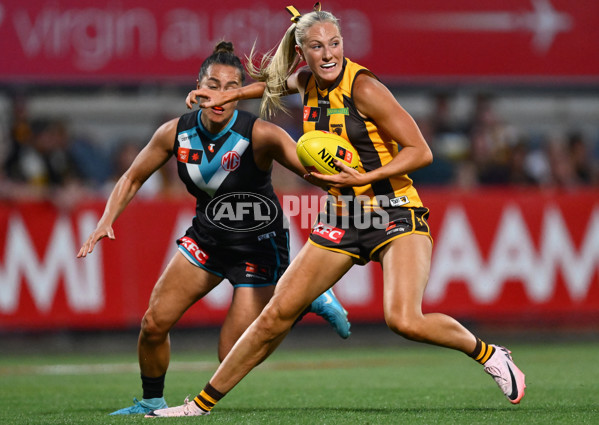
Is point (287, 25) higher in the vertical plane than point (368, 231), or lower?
higher

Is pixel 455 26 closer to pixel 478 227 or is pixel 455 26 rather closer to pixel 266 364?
pixel 478 227

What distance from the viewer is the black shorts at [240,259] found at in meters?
6.60

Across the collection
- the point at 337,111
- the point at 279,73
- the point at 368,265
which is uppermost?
the point at 279,73

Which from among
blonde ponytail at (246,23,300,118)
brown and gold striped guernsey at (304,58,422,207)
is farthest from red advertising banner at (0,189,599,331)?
brown and gold striped guernsey at (304,58,422,207)

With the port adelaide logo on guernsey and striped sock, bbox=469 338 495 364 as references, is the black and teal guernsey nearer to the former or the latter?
the port adelaide logo on guernsey

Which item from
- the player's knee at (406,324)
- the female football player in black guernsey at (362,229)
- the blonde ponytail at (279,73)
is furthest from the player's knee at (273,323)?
the blonde ponytail at (279,73)

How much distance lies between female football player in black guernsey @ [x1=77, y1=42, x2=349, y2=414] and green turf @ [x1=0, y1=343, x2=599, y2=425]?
0.56 metres

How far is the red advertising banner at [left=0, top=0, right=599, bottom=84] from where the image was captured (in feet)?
39.9

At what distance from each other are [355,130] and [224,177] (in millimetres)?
1137

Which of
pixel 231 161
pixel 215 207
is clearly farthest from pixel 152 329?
pixel 231 161

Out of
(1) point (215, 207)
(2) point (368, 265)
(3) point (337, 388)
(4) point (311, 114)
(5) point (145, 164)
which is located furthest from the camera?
(2) point (368, 265)

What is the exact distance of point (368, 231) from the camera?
595 centimetres

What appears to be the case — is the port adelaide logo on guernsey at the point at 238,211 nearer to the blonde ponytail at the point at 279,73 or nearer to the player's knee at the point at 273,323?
the blonde ponytail at the point at 279,73

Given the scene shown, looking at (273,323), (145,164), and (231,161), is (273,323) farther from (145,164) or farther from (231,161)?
(145,164)
